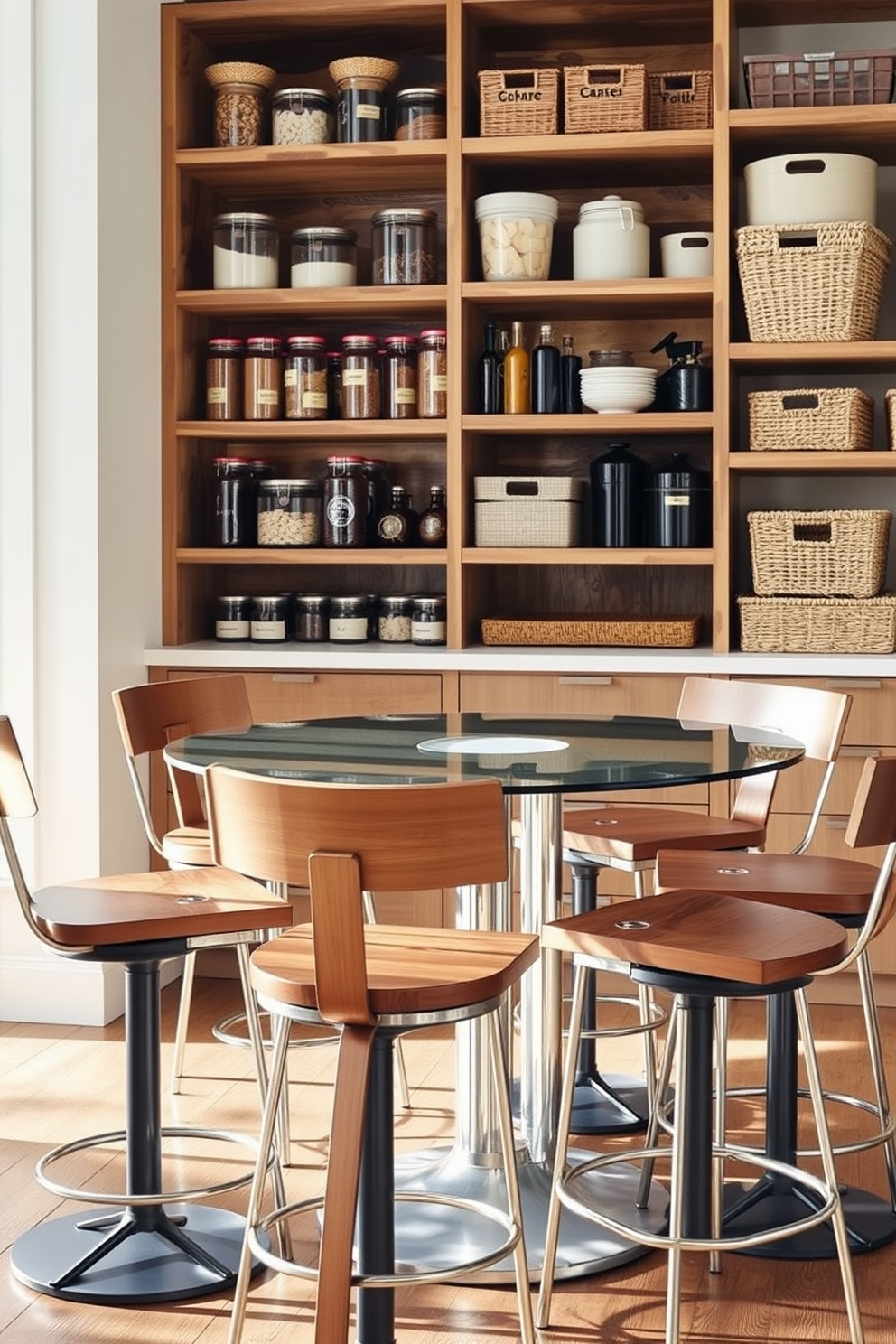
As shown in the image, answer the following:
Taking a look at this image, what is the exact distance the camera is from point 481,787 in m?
1.93

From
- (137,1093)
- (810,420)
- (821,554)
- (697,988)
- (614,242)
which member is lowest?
(137,1093)

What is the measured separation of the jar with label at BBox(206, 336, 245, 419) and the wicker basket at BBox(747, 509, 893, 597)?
145 centimetres

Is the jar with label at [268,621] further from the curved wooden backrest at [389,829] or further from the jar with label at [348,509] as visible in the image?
the curved wooden backrest at [389,829]

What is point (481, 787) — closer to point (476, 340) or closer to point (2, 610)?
point (2, 610)

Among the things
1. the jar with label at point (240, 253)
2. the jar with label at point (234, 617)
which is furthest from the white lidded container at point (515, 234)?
the jar with label at point (234, 617)

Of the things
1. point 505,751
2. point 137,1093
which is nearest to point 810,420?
point 505,751

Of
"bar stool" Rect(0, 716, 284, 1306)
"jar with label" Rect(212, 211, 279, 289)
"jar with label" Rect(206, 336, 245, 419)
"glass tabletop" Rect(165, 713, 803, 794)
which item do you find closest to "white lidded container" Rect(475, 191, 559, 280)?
"jar with label" Rect(212, 211, 279, 289)

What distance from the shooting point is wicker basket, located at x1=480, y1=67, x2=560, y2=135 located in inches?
167

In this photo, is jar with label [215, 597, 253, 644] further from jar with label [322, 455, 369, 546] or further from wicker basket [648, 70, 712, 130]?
wicker basket [648, 70, 712, 130]

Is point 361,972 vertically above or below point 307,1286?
above

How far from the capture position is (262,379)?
4.49m

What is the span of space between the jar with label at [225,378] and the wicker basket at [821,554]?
Answer: 1446mm

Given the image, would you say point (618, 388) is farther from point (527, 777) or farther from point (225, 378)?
point (527, 777)

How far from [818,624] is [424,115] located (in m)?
1.70
